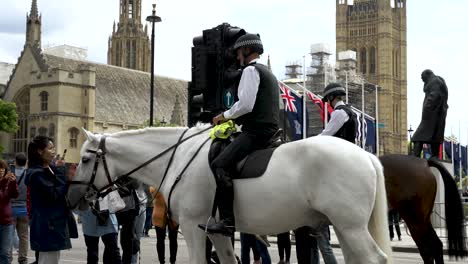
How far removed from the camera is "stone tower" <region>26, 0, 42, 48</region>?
9731 cm

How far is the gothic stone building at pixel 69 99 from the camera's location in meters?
84.2

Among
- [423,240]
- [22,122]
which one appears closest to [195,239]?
[423,240]

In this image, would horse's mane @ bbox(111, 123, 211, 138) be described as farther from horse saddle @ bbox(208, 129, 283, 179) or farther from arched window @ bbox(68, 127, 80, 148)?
arched window @ bbox(68, 127, 80, 148)

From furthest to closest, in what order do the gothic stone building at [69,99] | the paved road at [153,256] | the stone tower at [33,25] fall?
1. the stone tower at [33,25]
2. the gothic stone building at [69,99]
3. the paved road at [153,256]

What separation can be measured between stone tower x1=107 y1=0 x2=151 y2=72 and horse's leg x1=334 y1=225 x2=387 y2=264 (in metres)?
117

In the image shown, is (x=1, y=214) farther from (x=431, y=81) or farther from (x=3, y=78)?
(x=3, y=78)

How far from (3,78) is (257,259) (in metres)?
102

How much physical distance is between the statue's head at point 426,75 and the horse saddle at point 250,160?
622 cm

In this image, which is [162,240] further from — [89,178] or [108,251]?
[89,178]

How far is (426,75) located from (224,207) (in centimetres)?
702

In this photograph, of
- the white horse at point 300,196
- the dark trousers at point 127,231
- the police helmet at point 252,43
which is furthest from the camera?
the dark trousers at point 127,231

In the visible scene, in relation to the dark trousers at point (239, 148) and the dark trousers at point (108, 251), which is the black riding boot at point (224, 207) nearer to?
the dark trousers at point (239, 148)

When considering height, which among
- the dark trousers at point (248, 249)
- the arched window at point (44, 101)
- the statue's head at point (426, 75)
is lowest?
the dark trousers at point (248, 249)

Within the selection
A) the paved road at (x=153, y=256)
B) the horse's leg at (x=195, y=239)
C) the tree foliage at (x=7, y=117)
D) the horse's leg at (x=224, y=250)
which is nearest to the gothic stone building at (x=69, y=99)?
the tree foliage at (x=7, y=117)
